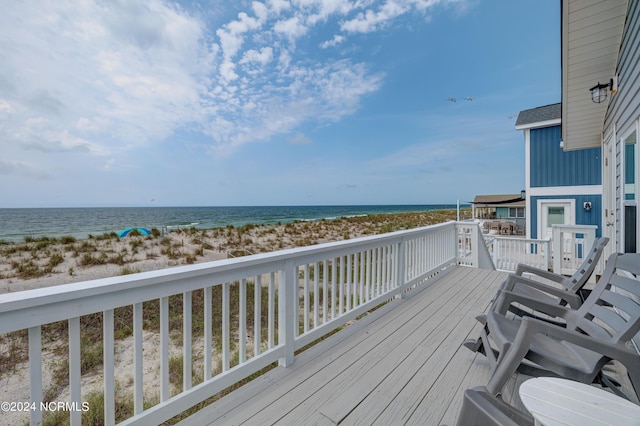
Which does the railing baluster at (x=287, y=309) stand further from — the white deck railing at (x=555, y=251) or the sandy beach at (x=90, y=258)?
the sandy beach at (x=90, y=258)

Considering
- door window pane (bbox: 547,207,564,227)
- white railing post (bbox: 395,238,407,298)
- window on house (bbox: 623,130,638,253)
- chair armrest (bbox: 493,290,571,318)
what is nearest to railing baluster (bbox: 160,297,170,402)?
chair armrest (bbox: 493,290,571,318)

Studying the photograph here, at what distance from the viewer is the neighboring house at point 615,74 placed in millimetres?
2471

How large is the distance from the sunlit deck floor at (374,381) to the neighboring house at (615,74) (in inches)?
77.4

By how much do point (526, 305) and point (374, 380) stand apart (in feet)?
4.05

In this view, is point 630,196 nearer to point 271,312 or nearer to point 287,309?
point 287,309

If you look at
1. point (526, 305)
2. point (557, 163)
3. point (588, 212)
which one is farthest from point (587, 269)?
point (557, 163)

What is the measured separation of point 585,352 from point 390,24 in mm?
9939

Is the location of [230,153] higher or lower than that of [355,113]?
lower

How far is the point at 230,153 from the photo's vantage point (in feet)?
58.9

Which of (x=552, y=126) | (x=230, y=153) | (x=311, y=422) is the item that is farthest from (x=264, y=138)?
(x=311, y=422)

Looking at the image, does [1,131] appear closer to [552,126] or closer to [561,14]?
[561,14]

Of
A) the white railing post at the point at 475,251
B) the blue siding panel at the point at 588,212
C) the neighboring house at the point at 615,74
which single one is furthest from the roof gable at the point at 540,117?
the white railing post at the point at 475,251

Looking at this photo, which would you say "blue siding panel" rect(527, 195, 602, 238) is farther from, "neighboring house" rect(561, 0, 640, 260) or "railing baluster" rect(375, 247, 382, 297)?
"railing baluster" rect(375, 247, 382, 297)

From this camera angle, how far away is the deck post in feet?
6.74
